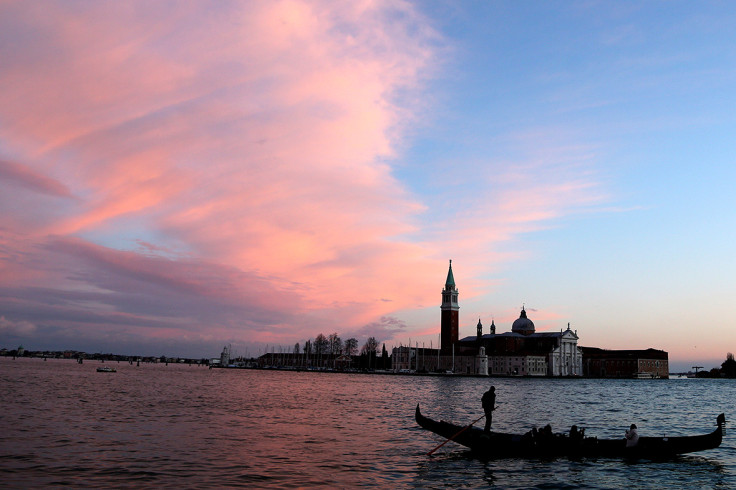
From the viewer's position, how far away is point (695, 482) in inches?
880

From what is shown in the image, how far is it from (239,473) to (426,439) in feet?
42.5

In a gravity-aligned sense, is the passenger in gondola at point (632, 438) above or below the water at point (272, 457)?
above

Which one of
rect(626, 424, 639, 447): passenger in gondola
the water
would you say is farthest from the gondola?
the water

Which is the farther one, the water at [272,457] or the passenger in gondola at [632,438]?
the passenger in gondola at [632,438]

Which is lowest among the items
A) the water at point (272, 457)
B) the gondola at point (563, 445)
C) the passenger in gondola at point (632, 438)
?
the water at point (272, 457)

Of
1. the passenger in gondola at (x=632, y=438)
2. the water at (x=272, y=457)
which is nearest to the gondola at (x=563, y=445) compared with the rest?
the passenger in gondola at (x=632, y=438)

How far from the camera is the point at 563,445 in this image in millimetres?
25797

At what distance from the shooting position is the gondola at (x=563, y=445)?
25.8m

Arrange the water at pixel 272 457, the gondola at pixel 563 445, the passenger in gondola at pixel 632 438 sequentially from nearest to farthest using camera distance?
1. the water at pixel 272 457
2. the passenger in gondola at pixel 632 438
3. the gondola at pixel 563 445

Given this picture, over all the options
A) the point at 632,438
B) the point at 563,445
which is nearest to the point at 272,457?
the point at 563,445

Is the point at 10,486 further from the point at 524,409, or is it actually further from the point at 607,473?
the point at 524,409

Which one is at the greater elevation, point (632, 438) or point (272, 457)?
point (632, 438)

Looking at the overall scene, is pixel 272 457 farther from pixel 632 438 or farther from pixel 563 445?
pixel 632 438

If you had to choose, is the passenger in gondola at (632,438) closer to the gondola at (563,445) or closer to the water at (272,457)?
the gondola at (563,445)
